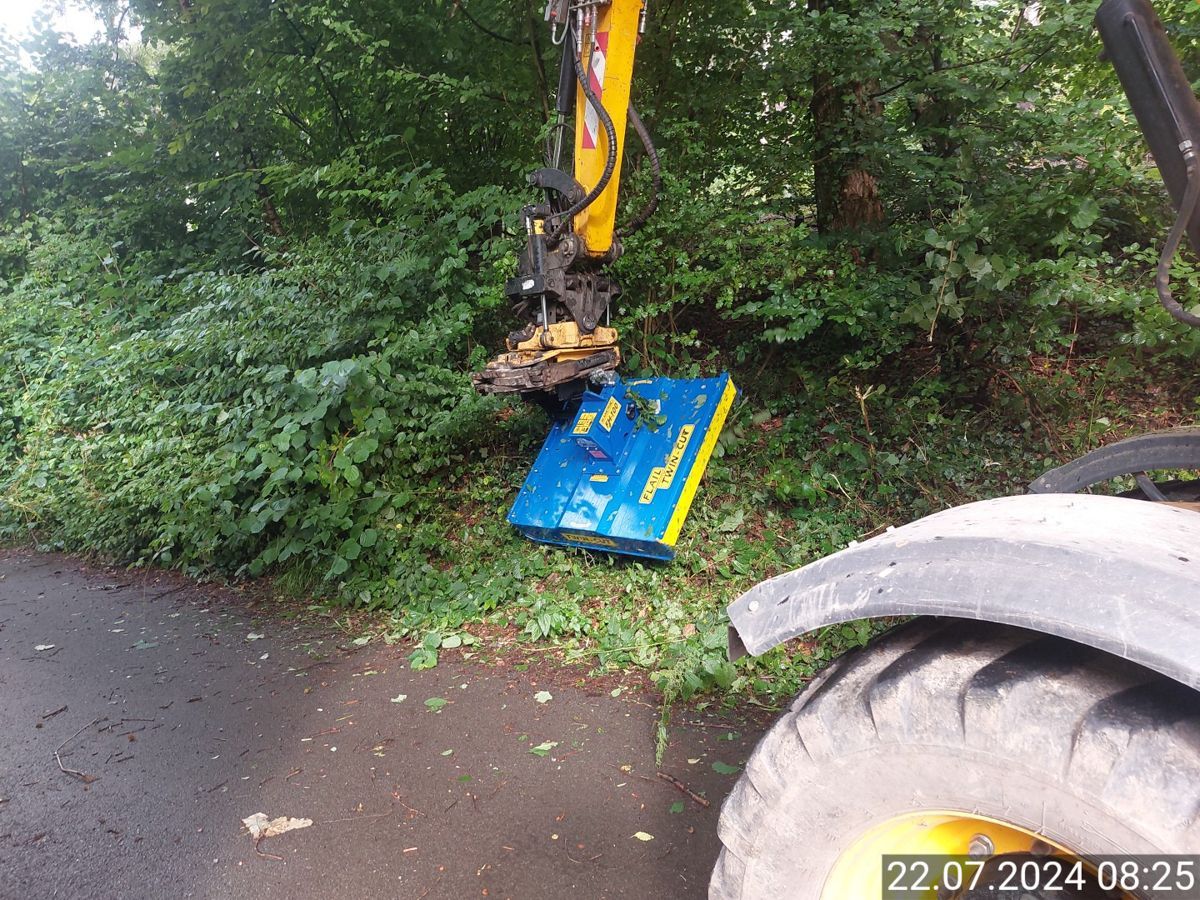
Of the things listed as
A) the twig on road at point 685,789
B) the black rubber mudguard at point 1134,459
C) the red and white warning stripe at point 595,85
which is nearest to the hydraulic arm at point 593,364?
the red and white warning stripe at point 595,85

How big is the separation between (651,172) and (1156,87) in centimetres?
391

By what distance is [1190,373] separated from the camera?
4.69 meters

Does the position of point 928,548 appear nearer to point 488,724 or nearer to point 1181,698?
point 1181,698

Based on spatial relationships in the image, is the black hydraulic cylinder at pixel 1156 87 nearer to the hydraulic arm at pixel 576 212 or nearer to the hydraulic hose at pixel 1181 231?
the hydraulic hose at pixel 1181 231

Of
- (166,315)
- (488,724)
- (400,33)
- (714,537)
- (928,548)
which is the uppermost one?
(400,33)

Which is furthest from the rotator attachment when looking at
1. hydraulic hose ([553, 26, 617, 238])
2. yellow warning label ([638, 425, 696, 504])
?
hydraulic hose ([553, 26, 617, 238])

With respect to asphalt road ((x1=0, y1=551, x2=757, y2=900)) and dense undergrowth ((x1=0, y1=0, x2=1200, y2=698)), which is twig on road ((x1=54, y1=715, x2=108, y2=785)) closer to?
asphalt road ((x1=0, y1=551, x2=757, y2=900))

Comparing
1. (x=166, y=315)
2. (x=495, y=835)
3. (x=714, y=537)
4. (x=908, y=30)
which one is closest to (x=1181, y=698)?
(x=495, y=835)

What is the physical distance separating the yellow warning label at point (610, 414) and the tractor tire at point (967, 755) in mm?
3156

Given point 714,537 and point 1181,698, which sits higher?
point 1181,698

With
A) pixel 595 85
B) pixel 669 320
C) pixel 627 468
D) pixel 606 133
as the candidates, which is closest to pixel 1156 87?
pixel 606 133

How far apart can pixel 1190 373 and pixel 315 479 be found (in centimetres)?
564

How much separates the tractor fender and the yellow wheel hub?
338mm

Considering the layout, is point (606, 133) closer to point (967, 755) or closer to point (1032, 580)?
point (1032, 580)
